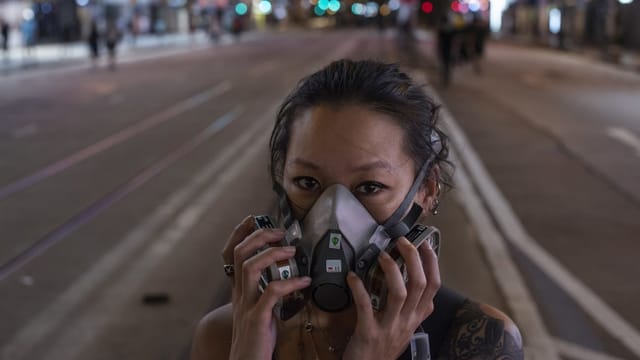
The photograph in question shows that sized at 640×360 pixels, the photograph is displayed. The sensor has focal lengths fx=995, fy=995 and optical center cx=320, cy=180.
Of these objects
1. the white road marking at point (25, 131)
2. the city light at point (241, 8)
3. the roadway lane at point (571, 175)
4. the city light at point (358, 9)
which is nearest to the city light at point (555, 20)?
the roadway lane at point (571, 175)

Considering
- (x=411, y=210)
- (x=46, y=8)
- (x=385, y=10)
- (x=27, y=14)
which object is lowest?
(x=385, y=10)

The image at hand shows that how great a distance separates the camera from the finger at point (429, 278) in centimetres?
172

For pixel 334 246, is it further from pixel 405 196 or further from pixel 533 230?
pixel 533 230

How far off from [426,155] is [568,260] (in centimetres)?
632

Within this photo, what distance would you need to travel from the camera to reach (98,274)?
7500mm

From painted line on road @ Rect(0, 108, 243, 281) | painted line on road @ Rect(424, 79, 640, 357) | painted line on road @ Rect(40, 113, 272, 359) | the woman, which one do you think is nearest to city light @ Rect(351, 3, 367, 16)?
painted line on road @ Rect(0, 108, 243, 281)

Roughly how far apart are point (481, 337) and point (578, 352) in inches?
157

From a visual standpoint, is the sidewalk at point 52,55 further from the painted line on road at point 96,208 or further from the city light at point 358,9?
the city light at point 358,9

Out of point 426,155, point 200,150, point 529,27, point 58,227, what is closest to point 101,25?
point 529,27

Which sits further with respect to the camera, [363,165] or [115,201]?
[115,201]

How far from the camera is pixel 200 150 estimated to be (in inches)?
575

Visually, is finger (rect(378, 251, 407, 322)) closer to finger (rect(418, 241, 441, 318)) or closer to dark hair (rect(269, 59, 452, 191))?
finger (rect(418, 241, 441, 318))

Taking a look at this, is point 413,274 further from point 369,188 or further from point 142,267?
point 142,267

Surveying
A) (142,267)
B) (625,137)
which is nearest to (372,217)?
(142,267)
